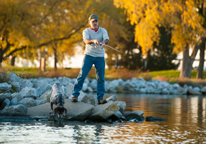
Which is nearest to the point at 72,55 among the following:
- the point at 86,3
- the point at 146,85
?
the point at 86,3

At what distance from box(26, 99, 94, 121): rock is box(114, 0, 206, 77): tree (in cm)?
1733

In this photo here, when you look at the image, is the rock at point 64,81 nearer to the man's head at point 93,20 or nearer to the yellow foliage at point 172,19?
the yellow foliage at point 172,19

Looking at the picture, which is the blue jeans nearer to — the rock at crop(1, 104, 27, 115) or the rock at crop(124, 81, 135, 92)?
the rock at crop(1, 104, 27, 115)

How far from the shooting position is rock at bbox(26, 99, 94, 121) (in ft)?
24.3

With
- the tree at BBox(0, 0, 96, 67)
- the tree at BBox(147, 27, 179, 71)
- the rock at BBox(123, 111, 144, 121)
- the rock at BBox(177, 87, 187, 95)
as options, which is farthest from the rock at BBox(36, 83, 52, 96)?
the tree at BBox(147, 27, 179, 71)

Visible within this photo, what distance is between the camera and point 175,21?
80.0ft

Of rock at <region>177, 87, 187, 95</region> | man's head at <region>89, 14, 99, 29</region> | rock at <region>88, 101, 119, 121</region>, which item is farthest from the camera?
rock at <region>177, 87, 187, 95</region>

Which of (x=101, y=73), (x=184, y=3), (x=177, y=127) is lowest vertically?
(x=177, y=127)

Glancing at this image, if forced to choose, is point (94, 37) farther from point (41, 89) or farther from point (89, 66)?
point (41, 89)

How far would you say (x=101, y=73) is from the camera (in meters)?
8.02

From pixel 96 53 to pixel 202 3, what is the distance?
22.3 meters

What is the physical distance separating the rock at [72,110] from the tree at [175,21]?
1733cm

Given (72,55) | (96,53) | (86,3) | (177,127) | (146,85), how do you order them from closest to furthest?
(177,127) < (96,53) < (146,85) < (86,3) < (72,55)

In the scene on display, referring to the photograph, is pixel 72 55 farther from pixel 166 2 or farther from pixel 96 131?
pixel 96 131
